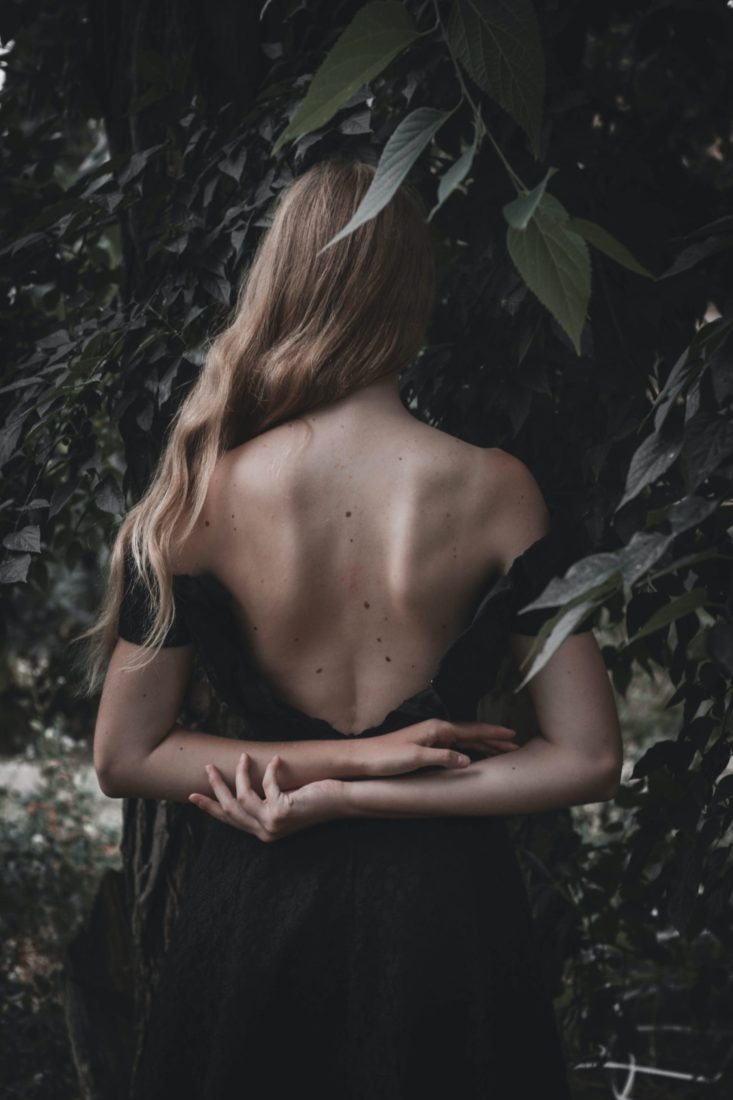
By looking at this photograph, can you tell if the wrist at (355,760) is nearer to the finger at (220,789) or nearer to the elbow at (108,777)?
the finger at (220,789)

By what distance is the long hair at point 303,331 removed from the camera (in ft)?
5.04

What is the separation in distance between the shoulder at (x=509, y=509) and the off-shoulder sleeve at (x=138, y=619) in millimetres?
468

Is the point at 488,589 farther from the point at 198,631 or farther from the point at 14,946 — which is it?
the point at 14,946

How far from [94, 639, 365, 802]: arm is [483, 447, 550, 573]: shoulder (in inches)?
16.5

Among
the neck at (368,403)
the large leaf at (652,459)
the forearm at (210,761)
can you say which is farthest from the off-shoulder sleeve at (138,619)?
the large leaf at (652,459)

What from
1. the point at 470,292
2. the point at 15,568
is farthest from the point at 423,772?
the point at 470,292

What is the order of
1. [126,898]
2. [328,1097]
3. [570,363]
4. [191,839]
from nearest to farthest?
[328,1097] → [570,363] → [191,839] → [126,898]

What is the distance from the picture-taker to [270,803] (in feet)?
4.96

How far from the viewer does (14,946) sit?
3.94 m

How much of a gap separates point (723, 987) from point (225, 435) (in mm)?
1912

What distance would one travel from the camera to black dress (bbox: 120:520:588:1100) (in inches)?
59.1

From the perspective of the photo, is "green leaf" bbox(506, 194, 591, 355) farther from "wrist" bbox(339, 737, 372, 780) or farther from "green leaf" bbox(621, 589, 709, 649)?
"wrist" bbox(339, 737, 372, 780)

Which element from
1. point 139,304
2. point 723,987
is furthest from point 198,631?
point 723,987

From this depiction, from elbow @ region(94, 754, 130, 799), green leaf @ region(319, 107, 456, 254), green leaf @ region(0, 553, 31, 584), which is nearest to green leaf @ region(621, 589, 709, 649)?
green leaf @ region(319, 107, 456, 254)
